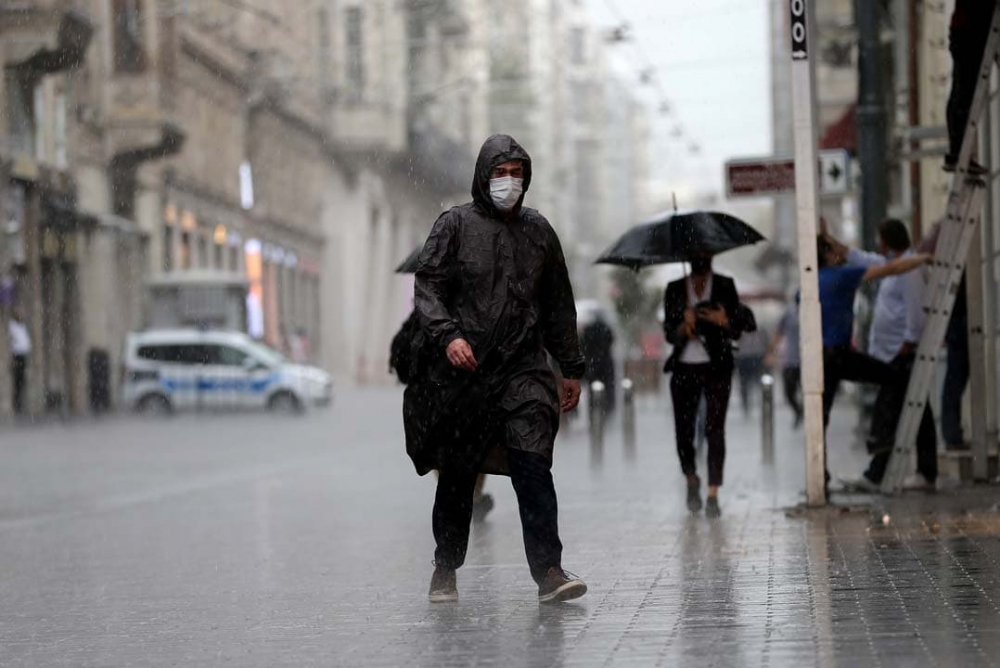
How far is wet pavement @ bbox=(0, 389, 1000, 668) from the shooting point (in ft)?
23.3

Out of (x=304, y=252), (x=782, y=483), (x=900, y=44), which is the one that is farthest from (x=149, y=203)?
(x=782, y=483)

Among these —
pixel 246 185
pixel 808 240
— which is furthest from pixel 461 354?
pixel 246 185

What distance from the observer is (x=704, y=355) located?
12.6 m

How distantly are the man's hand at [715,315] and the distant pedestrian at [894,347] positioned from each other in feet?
3.54

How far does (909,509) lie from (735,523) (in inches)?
37.5

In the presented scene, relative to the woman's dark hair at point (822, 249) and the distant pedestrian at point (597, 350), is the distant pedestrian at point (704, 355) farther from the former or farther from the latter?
the distant pedestrian at point (597, 350)

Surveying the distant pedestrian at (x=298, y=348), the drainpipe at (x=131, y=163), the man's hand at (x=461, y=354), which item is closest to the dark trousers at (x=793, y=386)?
the man's hand at (x=461, y=354)

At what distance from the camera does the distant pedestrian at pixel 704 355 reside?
12.5 metres

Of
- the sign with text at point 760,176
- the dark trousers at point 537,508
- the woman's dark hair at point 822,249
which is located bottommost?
the dark trousers at point 537,508

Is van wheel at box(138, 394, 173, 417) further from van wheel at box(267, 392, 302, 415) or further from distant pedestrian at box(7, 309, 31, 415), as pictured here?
distant pedestrian at box(7, 309, 31, 415)

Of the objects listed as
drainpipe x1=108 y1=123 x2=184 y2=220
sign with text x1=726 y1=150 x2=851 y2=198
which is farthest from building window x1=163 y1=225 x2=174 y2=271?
sign with text x1=726 y1=150 x2=851 y2=198

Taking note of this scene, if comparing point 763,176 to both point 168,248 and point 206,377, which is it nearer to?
point 206,377

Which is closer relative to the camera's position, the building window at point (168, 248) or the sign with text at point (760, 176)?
the sign with text at point (760, 176)

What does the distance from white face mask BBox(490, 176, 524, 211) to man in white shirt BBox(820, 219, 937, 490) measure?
5.36m
